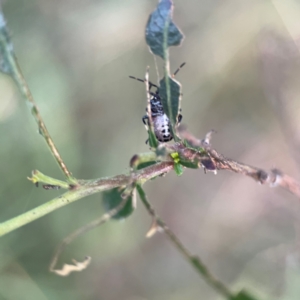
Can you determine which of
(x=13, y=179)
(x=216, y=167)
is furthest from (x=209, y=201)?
(x=216, y=167)

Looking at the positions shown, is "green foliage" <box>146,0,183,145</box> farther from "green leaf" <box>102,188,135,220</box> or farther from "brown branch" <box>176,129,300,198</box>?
"green leaf" <box>102,188,135,220</box>

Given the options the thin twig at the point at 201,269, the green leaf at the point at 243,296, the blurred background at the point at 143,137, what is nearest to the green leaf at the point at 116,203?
the thin twig at the point at 201,269

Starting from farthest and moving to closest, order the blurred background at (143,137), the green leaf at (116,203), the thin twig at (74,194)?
the blurred background at (143,137) < the green leaf at (116,203) < the thin twig at (74,194)

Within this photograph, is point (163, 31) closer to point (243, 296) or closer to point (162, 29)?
point (162, 29)

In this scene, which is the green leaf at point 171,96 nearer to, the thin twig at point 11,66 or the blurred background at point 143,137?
the thin twig at point 11,66

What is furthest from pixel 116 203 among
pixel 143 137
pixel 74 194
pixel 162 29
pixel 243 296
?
pixel 143 137

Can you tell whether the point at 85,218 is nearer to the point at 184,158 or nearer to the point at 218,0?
the point at 184,158

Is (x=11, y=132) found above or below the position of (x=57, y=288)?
above
